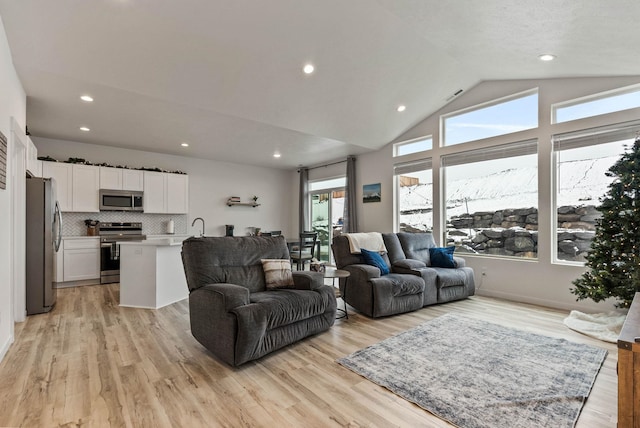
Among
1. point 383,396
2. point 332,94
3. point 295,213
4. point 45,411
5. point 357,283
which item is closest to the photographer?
point 45,411

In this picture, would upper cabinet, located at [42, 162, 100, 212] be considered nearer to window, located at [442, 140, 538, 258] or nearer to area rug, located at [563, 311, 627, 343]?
window, located at [442, 140, 538, 258]

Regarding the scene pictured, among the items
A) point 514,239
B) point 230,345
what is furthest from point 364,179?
point 230,345

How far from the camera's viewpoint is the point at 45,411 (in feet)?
6.18

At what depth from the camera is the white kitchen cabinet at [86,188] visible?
5555mm

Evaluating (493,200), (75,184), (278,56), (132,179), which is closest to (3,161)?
(278,56)

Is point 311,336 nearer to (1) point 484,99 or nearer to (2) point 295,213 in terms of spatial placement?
(1) point 484,99

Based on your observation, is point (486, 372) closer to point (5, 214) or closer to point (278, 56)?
point (278, 56)

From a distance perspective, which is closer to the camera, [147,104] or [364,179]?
[147,104]

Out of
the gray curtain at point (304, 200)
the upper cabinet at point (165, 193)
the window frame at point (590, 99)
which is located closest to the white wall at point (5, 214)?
the upper cabinet at point (165, 193)

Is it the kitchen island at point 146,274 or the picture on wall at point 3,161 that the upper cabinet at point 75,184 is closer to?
the kitchen island at point 146,274

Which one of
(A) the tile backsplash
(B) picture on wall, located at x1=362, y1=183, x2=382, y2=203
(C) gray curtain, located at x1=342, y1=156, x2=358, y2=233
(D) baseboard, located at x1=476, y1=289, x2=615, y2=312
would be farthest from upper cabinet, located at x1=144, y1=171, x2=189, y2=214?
(D) baseboard, located at x1=476, y1=289, x2=615, y2=312

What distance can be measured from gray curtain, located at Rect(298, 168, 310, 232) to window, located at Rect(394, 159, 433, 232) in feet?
9.32

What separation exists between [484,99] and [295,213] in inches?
214

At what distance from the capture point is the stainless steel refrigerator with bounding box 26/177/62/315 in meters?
3.81
